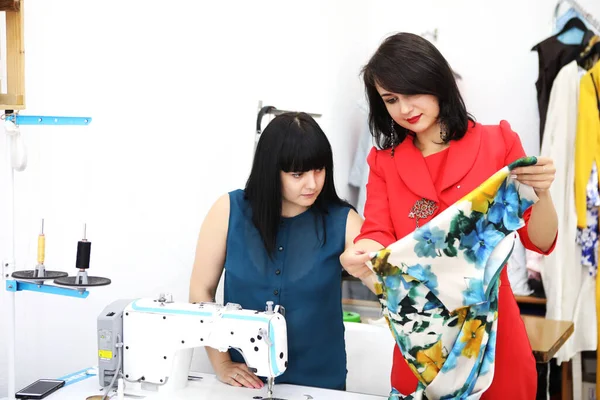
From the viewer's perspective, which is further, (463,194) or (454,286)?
(463,194)

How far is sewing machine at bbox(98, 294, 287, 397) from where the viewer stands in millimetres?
1600

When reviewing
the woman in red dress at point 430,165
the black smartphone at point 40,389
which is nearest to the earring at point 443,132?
the woman in red dress at point 430,165

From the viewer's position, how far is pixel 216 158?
249 centimetres

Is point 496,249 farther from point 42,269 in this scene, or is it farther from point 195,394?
point 42,269

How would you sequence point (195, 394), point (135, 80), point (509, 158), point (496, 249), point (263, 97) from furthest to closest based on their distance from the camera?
point (263, 97) < point (135, 80) < point (195, 394) < point (509, 158) < point (496, 249)

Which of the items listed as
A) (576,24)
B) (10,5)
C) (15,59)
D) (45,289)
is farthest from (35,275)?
(576,24)

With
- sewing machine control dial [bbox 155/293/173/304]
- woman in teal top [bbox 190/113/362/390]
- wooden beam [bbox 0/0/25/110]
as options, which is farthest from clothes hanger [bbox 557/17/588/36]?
wooden beam [bbox 0/0/25/110]

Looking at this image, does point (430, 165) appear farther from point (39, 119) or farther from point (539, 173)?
point (39, 119)

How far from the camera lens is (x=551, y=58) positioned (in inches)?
141

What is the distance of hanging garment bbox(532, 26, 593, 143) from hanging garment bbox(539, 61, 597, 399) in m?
0.14

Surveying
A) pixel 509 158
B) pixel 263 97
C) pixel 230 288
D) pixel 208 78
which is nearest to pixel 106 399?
pixel 230 288

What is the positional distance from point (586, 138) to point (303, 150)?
205 cm

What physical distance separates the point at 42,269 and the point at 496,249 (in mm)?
960

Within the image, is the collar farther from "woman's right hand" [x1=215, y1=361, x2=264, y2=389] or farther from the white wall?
the white wall
